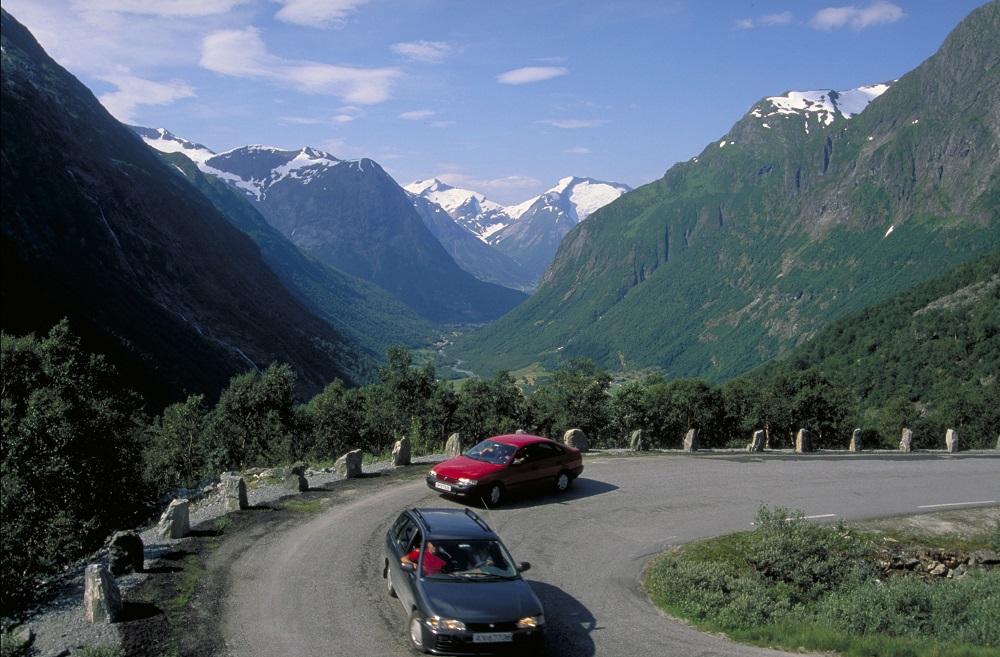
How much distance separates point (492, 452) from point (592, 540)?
4864 mm

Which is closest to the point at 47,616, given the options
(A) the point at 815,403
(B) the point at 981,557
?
(B) the point at 981,557

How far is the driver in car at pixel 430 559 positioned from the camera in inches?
564

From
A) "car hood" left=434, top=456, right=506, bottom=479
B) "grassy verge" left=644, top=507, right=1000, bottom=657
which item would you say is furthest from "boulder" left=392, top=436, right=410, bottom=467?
"grassy verge" left=644, top=507, right=1000, bottom=657

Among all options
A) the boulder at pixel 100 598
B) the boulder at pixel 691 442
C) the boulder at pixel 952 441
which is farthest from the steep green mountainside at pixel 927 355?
the boulder at pixel 100 598

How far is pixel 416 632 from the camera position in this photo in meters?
13.3

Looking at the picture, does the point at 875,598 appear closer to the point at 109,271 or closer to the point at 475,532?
the point at 475,532

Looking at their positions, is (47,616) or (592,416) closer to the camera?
(47,616)

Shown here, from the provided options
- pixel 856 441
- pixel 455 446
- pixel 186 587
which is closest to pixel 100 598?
pixel 186 587

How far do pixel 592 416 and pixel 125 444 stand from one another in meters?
43.5

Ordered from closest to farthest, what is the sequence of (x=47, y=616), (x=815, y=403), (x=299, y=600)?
1. (x=47, y=616)
2. (x=299, y=600)
3. (x=815, y=403)

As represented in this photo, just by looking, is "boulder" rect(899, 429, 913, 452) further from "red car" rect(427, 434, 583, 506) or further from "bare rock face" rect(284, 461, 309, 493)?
"bare rock face" rect(284, 461, 309, 493)

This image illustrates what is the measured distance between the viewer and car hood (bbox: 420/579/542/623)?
13.0 metres

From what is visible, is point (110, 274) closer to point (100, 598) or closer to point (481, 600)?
point (100, 598)

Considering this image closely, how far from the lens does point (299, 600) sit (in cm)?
1566
